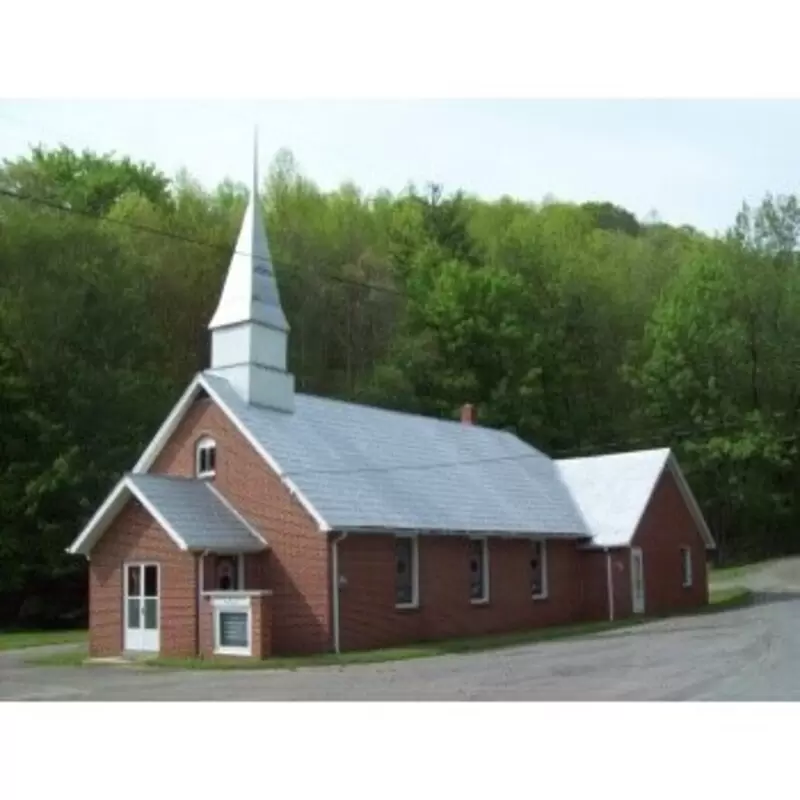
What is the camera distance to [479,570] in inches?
699

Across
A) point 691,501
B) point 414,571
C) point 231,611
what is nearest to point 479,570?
point 414,571

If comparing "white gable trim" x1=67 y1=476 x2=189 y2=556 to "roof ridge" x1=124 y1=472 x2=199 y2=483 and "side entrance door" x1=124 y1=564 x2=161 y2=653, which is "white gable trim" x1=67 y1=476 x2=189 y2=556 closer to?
"roof ridge" x1=124 y1=472 x2=199 y2=483

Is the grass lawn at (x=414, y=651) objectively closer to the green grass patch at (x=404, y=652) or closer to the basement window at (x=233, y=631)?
the green grass patch at (x=404, y=652)

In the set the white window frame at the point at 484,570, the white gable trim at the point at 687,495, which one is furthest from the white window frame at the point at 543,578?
the white gable trim at the point at 687,495

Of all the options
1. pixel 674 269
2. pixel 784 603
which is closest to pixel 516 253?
pixel 674 269

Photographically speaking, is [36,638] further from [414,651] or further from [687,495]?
[687,495]

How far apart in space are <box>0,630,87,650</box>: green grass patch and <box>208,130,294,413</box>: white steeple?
10.00 feet

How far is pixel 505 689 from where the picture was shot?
10.5 metres

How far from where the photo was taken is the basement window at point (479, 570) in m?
17.5

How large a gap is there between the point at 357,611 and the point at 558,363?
3791mm

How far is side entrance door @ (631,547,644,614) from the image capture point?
17728 millimetres

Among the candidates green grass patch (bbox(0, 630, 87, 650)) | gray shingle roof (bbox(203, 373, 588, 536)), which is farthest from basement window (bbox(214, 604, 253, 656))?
green grass patch (bbox(0, 630, 87, 650))

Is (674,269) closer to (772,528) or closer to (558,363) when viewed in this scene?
(558,363)

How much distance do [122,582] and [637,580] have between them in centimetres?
749
